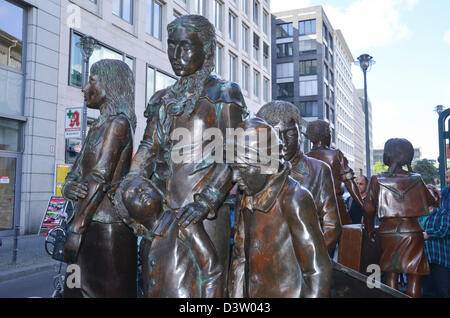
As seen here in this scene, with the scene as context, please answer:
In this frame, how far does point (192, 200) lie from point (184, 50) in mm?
909

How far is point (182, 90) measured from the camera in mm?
2467

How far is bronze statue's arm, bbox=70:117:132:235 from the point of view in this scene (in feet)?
8.52

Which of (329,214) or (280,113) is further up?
(280,113)

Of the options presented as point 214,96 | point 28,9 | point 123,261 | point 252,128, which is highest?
point 28,9

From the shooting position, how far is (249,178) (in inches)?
81.1

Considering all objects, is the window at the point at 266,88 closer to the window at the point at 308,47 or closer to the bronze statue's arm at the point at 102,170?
the window at the point at 308,47

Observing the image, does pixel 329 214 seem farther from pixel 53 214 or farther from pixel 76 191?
pixel 53 214

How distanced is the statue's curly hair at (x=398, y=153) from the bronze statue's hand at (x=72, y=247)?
3367mm

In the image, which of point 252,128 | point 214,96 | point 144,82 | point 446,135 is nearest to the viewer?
point 252,128

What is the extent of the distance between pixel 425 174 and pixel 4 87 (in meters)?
12.6

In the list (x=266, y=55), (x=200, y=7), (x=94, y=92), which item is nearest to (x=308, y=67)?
(x=266, y=55)

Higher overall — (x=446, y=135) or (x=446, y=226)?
(x=446, y=135)

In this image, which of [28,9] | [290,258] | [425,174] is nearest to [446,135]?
[290,258]
